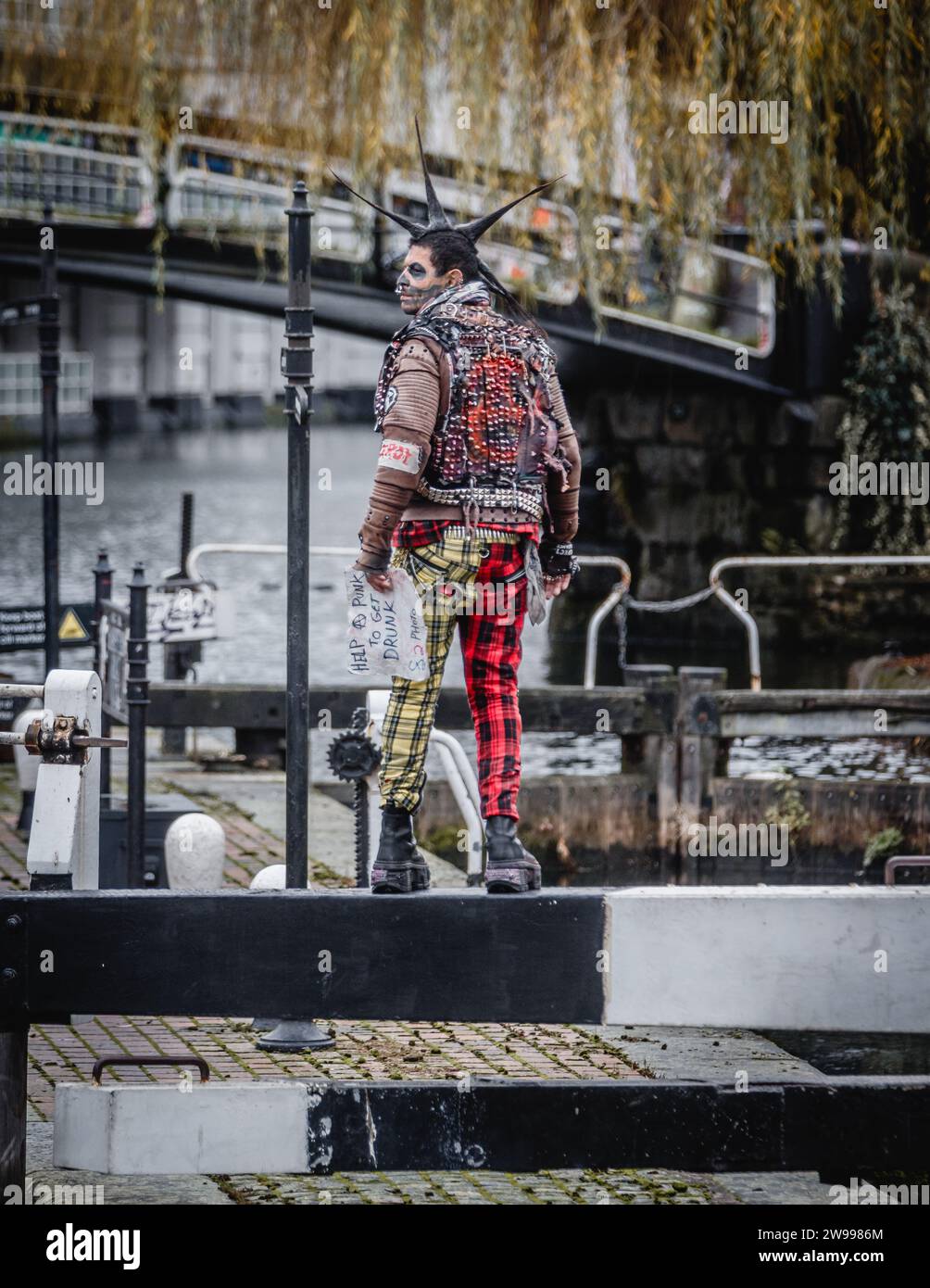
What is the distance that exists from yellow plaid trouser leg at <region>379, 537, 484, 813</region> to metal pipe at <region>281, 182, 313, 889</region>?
341mm

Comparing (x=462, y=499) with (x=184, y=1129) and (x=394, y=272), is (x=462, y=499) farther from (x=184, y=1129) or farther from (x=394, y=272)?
(x=394, y=272)

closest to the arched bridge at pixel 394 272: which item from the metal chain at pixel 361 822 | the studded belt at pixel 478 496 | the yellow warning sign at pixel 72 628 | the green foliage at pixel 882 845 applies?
the yellow warning sign at pixel 72 628

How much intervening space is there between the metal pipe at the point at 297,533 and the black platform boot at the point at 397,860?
352 mm

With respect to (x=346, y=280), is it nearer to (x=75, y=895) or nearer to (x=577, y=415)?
(x=577, y=415)

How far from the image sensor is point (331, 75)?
14797mm

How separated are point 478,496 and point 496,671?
0.48 m

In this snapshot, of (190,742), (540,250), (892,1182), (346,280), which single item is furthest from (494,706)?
(346,280)

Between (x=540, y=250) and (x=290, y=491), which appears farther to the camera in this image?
(x=540, y=250)

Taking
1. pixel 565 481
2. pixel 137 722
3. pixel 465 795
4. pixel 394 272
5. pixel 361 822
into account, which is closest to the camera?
pixel 565 481

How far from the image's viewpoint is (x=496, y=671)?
18.2 feet

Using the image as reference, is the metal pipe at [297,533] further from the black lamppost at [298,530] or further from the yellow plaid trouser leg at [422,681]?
the yellow plaid trouser leg at [422,681]

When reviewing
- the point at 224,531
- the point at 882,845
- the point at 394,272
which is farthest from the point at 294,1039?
the point at 224,531
